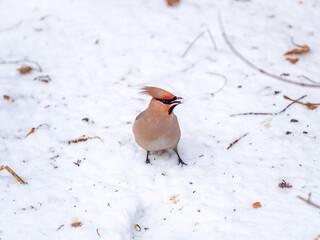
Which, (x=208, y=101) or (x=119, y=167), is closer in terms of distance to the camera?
(x=119, y=167)

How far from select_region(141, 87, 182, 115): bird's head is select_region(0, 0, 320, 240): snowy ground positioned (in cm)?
61

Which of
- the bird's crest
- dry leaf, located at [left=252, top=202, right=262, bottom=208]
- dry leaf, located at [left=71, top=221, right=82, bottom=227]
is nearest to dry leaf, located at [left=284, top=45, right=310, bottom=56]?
the bird's crest

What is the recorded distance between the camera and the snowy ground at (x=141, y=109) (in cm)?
302

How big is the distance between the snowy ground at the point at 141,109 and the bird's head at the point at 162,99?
61 cm

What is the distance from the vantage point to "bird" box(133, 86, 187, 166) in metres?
3.23

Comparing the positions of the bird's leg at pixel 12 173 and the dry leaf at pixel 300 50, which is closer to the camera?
the bird's leg at pixel 12 173

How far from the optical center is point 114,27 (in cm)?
538

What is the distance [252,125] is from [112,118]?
1487 millimetres

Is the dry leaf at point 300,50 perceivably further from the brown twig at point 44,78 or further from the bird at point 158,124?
the brown twig at point 44,78

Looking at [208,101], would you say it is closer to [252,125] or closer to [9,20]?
[252,125]

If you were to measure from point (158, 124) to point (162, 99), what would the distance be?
0.74 ft

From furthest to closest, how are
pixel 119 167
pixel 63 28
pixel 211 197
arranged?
pixel 63 28
pixel 119 167
pixel 211 197

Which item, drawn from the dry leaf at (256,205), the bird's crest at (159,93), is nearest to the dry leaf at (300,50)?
the bird's crest at (159,93)

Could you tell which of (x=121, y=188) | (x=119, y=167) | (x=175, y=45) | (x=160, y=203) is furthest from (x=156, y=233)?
(x=175, y=45)
